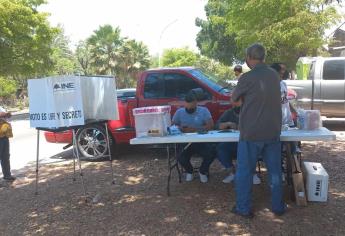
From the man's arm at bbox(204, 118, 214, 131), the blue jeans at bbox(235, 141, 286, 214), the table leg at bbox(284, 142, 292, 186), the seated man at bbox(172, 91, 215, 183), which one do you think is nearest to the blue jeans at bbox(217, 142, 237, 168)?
the seated man at bbox(172, 91, 215, 183)

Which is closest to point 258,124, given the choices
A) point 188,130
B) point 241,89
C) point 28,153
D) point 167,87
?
point 241,89

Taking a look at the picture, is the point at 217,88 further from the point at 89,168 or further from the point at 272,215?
the point at 272,215

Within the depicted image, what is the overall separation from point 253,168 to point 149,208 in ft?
4.61

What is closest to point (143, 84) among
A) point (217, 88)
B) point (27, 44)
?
point (217, 88)

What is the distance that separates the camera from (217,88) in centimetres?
794

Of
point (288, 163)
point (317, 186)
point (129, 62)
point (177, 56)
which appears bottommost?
point (317, 186)

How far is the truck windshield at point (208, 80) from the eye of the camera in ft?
26.0

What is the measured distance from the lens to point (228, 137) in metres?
5.06

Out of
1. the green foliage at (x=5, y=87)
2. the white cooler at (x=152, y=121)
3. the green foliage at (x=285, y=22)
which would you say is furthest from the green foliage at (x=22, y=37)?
the white cooler at (x=152, y=121)

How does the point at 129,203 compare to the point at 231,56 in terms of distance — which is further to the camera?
the point at 231,56

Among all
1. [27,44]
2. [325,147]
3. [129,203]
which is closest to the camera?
[129,203]

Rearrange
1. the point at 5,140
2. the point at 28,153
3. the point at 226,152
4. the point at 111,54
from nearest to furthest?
the point at 226,152, the point at 5,140, the point at 28,153, the point at 111,54

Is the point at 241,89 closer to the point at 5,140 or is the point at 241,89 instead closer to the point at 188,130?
the point at 188,130

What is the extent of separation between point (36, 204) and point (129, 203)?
4.37ft
